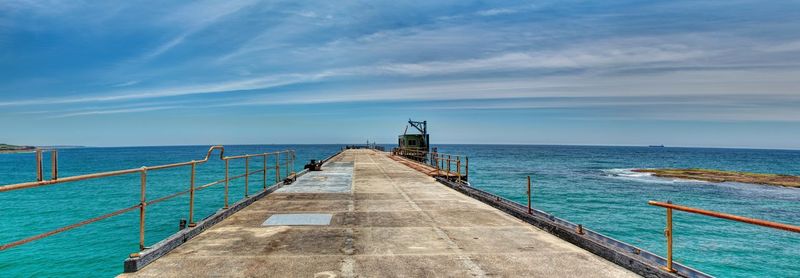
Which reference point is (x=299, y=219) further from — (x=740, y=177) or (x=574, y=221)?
(x=740, y=177)

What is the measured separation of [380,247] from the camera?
6.05m

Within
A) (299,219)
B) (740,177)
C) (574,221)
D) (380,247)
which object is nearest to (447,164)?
(574,221)

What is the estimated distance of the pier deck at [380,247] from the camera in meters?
4.98

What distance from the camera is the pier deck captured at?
498 centimetres

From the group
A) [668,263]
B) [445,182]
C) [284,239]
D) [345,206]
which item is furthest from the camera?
[445,182]

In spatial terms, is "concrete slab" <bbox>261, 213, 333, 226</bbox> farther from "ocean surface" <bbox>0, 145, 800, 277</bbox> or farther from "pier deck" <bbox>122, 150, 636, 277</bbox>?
"ocean surface" <bbox>0, 145, 800, 277</bbox>

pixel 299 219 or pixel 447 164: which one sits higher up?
pixel 447 164

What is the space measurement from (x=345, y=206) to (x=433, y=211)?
217cm

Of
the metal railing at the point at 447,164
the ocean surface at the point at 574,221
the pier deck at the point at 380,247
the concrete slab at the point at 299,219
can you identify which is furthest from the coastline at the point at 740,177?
the concrete slab at the point at 299,219

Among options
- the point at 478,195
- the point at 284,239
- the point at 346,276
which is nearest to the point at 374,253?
the point at 346,276

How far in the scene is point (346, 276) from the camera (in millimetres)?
4734

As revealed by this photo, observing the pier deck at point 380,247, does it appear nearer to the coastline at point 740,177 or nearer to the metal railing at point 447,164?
the metal railing at point 447,164

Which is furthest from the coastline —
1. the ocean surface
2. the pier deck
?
the pier deck

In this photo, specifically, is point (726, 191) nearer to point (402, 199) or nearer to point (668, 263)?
point (402, 199)
